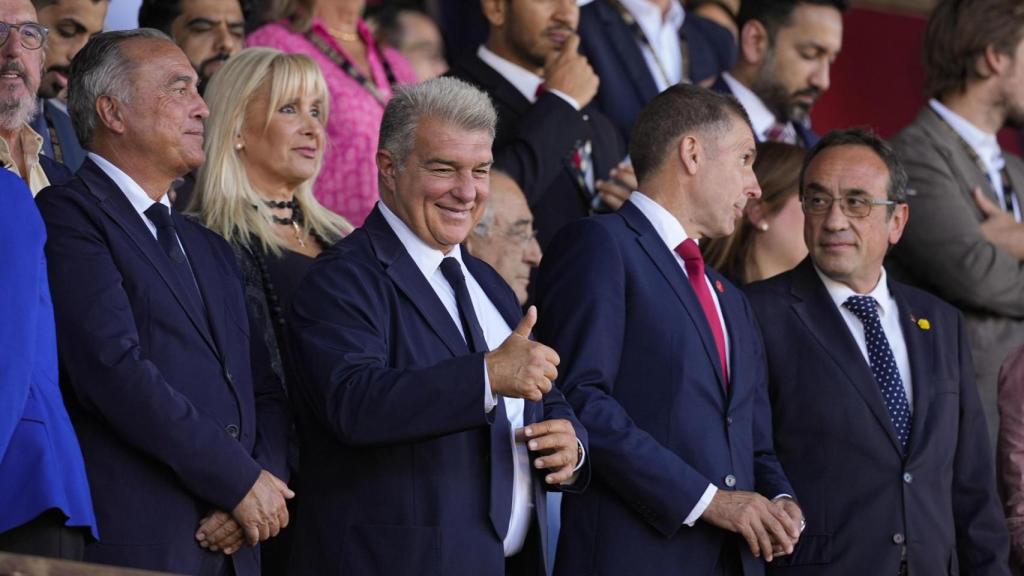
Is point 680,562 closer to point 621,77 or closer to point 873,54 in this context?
point 621,77

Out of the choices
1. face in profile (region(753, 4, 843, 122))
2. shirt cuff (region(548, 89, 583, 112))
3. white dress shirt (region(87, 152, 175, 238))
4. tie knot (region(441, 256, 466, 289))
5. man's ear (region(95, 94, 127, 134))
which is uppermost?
face in profile (region(753, 4, 843, 122))

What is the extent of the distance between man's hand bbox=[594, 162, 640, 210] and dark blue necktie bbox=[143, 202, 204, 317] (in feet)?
7.10

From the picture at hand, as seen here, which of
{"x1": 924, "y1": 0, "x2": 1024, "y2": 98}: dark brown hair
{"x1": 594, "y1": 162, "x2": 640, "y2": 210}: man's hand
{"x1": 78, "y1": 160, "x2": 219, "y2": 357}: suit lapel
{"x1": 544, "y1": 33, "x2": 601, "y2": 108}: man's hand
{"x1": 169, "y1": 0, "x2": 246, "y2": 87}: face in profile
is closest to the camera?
{"x1": 78, "y1": 160, "x2": 219, "y2": 357}: suit lapel

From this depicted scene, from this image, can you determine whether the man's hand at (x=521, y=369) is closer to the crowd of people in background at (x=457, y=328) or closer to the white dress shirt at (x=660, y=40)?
the crowd of people in background at (x=457, y=328)

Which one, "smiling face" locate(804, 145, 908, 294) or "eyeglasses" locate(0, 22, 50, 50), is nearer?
"eyeglasses" locate(0, 22, 50, 50)

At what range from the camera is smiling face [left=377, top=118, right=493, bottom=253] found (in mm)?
3893

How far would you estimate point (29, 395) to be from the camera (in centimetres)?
323

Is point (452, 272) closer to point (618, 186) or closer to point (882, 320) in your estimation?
point (882, 320)

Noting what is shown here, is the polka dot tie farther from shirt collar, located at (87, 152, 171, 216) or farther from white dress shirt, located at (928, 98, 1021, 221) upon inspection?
shirt collar, located at (87, 152, 171, 216)

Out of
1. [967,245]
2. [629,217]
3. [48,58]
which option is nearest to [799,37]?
[967,245]

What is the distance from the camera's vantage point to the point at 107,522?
3426mm

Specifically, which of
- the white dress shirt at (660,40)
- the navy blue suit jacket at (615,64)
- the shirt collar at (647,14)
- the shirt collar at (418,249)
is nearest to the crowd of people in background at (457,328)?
the shirt collar at (418,249)

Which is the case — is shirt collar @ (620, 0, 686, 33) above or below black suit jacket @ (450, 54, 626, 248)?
above

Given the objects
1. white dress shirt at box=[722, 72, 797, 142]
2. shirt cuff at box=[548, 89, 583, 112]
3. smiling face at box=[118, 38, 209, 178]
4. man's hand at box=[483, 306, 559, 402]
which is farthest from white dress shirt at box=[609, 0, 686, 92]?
man's hand at box=[483, 306, 559, 402]
